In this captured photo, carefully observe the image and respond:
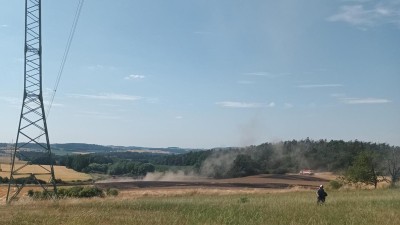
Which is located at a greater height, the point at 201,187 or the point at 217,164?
the point at 217,164

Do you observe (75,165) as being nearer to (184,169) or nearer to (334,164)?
(184,169)

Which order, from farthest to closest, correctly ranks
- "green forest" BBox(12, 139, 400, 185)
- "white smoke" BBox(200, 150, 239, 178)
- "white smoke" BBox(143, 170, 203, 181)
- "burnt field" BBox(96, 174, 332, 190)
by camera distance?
"white smoke" BBox(200, 150, 239, 178)
"green forest" BBox(12, 139, 400, 185)
"white smoke" BBox(143, 170, 203, 181)
"burnt field" BBox(96, 174, 332, 190)

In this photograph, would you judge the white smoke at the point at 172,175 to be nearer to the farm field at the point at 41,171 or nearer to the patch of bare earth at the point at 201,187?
the farm field at the point at 41,171

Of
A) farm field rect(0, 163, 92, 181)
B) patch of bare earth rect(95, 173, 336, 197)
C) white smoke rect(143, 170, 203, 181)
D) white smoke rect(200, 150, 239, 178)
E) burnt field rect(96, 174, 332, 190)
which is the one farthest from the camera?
white smoke rect(200, 150, 239, 178)

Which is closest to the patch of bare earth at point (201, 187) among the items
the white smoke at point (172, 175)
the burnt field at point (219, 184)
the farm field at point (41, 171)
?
the burnt field at point (219, 184)

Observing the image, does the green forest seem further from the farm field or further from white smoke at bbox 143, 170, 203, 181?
the farm field

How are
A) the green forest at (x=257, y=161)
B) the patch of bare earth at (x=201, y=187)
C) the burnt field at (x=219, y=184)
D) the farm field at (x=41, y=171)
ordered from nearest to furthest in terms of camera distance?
the patch of bare earth at (x=201, y=187)
the farm field at (x=41, y=171)
the burnt field at (x=219, y=184)
the green forest at (x=257, y=161)

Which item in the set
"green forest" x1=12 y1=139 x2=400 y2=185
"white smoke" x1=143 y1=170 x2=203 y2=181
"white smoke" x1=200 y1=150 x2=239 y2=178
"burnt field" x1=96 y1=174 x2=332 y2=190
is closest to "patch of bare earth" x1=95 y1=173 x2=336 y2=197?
"burnt field" x1=96 y1=174 x2=332 y2=190

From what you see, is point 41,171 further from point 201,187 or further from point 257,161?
point 257,161

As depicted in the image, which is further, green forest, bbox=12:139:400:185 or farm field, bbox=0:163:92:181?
green forest, bbox=12:139:400:185

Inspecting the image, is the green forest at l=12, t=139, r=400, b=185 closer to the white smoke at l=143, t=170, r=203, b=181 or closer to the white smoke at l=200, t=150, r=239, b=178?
the white smoke at l=200, t=150, r=239, b=178

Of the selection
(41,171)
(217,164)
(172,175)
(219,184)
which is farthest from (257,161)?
(41,171)

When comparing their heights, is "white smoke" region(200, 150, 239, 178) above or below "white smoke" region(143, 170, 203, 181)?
above

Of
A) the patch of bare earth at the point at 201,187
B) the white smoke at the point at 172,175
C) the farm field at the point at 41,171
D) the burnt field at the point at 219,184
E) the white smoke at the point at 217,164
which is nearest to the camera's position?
the patch of bare earth at the point at 201,187
